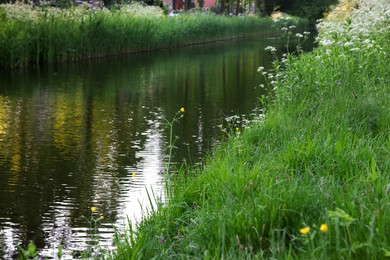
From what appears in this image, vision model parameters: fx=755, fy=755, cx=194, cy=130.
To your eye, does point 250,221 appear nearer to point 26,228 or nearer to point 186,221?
point 186,221

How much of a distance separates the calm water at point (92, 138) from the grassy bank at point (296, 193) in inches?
30.0

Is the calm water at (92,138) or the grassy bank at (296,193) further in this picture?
the calm water at (92,138)

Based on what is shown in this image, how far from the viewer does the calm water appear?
22.5 feet

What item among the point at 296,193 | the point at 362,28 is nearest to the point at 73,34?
the point at 362,28

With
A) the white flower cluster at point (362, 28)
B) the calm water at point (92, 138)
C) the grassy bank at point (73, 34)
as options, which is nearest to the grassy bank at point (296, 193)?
the calm water at point (92, 138)

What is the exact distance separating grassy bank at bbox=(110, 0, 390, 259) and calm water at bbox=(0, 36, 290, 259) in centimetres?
76

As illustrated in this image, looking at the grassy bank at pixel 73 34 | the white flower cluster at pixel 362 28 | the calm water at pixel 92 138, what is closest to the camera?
the calm water at pixel 92 138

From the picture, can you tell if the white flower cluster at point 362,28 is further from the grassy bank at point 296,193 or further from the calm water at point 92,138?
the calm water at point 92,138

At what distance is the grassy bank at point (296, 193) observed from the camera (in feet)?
14.1

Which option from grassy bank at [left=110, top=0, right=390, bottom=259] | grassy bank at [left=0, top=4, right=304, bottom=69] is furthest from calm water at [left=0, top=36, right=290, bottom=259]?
grassy bank at [left=0, top=4, right=304, bottom=69]

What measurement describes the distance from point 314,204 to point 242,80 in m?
15.3

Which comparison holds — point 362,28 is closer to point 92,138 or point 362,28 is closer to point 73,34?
point 92,138

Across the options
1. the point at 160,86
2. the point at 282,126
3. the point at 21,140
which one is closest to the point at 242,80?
the point at 160,86

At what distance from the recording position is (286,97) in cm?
1004
